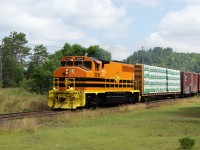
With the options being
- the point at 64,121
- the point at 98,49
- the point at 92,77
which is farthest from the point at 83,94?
the point at 98,49

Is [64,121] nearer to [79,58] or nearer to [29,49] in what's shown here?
[79,58]

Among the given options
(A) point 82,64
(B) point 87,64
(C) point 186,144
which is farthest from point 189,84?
(C) point 186,144

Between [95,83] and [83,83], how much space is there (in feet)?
4.75

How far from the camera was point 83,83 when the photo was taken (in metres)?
23.2

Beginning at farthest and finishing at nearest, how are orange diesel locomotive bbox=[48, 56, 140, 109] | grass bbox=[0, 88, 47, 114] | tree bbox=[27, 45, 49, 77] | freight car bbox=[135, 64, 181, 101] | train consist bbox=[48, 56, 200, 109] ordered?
1. tree bbox=[27, 45, 49, 77]
2. freight car bbox=[135, 64, 181, 101]
3. grass bbox=[0, 88, 47, 114]
4. train consist bbox=[48, 56, 200, 109]
5. orange diesel locomotive bbox=[48, 56, 140, 109]

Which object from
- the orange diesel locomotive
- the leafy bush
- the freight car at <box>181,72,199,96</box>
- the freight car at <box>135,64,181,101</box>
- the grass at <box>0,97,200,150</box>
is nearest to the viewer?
the leafy bush

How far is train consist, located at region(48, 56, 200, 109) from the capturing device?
23156 millimetres

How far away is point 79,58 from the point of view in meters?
24.6

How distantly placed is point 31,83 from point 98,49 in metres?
14.6

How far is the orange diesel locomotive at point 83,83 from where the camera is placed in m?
23.0

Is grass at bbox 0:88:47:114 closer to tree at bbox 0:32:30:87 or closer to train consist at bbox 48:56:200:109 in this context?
train consist at bbox 48:56:200:109

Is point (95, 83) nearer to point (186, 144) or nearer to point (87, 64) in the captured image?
point (87, 64)

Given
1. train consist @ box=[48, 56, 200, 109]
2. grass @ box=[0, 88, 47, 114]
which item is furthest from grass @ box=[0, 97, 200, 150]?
grass @ box=[0, 88, 47, 114]

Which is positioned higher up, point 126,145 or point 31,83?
Result: point 31,83
